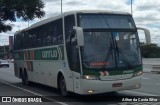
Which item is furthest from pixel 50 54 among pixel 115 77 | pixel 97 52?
pixel 115 77

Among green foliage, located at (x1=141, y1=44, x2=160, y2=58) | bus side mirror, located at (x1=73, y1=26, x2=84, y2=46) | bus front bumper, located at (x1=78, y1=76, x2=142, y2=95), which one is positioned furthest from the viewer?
green foliage, located at (x1=141, y1=44, x2=160, y2=58)

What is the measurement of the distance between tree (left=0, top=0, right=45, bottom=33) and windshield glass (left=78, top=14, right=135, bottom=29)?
9911mm

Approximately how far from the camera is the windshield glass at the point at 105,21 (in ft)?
43.8

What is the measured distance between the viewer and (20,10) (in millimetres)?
23500

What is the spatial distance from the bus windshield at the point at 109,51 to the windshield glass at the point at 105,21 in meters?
0.30

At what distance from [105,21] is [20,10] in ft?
35.8

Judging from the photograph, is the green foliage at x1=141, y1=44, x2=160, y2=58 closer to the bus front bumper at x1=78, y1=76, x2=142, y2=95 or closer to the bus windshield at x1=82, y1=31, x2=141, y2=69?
the bus windshield at x1=82, y1=31, x2=141, y2=69

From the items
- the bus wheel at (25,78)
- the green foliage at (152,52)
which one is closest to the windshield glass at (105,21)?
the bus wheel at (25,78)

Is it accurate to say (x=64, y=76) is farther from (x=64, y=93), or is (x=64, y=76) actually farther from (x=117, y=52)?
(x=117, y=52)

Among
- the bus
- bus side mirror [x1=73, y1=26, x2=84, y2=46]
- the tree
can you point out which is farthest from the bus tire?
bus side mirror [x1=73, y1=26, x2=84, y2=46]

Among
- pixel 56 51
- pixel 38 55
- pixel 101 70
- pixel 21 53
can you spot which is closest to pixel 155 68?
pixel 21 53

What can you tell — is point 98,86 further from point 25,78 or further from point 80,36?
point 25,78

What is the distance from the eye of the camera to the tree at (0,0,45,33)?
74.7 ft

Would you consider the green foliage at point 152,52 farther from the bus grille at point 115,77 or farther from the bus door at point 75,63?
the bus grille at point 115,77
